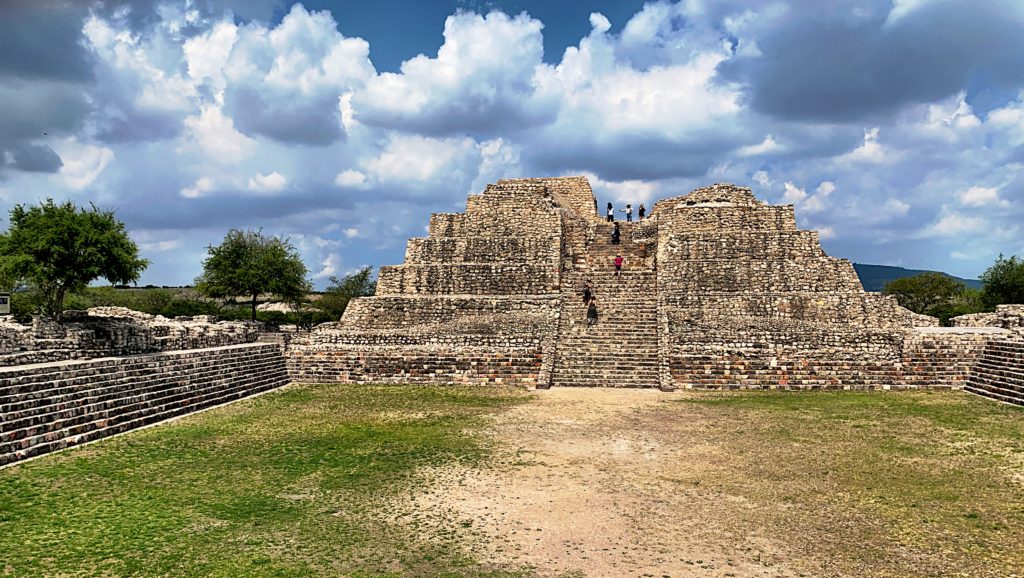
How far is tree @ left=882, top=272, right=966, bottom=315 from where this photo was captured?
4834 cm

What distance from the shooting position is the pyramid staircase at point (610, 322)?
1727 centimetres

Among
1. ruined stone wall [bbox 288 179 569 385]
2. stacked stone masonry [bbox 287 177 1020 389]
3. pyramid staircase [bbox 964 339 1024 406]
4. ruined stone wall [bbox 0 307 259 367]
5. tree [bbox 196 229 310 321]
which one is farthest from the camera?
tree [bbox 196 229 310 321]

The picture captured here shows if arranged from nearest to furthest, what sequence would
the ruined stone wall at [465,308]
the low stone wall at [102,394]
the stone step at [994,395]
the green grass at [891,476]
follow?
the green grass at [891,476] < the low stone wall at [102,394] < the stone step at [994,395] < the ruined stone wall at [465,308]

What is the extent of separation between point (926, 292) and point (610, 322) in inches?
1587

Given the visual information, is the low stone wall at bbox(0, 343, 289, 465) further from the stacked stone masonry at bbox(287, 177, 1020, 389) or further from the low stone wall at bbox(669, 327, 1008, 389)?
the low stone wall at bbox(669, 327, 1008, 389)

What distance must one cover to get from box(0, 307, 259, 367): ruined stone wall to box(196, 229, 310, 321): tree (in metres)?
13.2

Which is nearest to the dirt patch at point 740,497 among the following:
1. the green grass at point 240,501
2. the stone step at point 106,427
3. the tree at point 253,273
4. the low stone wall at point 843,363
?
the green grass at point 240,501

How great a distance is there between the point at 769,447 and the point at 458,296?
47.5 ft

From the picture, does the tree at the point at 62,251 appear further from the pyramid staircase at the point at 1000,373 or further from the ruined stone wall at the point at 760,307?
the pyramid staircase at the point at 1000,373

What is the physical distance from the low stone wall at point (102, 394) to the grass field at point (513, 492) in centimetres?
55

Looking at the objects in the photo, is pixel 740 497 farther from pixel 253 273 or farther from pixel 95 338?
pixel 253 273

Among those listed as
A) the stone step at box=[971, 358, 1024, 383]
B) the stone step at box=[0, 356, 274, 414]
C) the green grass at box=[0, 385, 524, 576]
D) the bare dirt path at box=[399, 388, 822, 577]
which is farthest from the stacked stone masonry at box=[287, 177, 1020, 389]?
the bare dirt path at box=[399, 388, 822, 577]

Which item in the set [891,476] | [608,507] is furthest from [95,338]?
[891,476]

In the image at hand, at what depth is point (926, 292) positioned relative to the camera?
49000 mm
